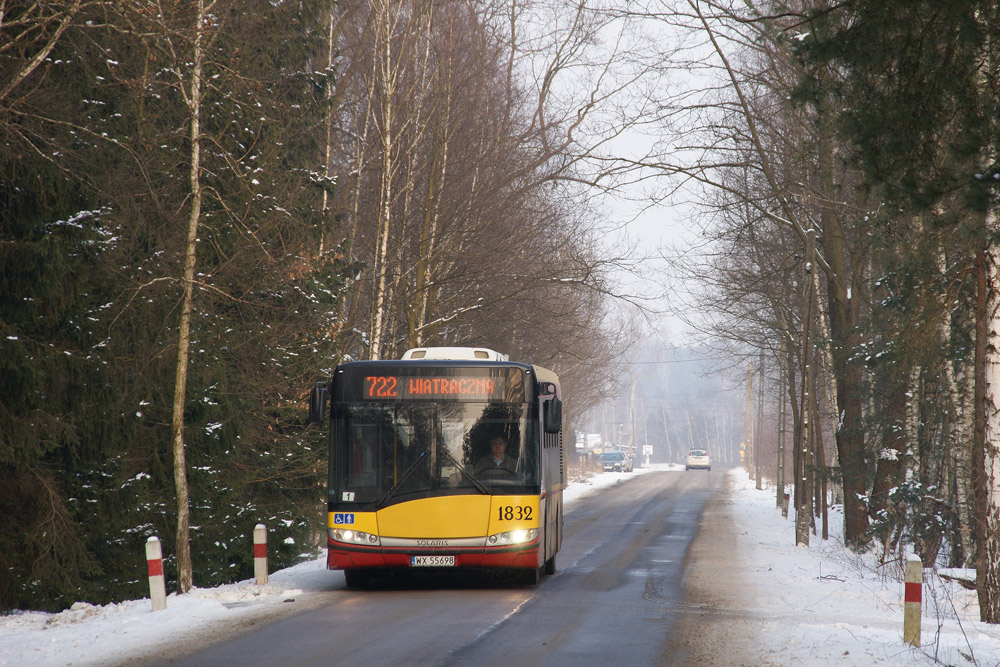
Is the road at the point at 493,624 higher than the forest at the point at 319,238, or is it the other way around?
the forest at the point at 319,238

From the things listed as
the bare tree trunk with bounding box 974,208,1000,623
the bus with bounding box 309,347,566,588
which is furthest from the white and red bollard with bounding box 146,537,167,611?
the bare tree trunk with bounding box 974,208,1000,623

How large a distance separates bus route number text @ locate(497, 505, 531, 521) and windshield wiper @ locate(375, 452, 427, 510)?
1.19m

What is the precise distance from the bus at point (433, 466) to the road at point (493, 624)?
548 millimetres

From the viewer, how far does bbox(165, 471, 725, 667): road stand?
858cm

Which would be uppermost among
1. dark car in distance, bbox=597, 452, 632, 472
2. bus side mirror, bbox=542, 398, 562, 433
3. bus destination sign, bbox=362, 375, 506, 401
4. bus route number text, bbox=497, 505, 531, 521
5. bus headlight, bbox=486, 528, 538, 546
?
bus destination sign, bbox=362, 375, 506, 401

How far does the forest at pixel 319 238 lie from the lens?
10523mm

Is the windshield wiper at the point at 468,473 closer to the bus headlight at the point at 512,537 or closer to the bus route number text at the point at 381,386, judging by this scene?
the bus headlight at the point at 512,537

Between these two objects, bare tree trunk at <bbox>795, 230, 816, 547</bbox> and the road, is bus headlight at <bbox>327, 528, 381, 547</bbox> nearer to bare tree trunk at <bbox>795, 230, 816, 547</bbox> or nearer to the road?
the road

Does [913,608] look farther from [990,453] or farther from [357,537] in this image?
[357,537]

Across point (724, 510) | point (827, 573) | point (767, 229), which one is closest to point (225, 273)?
point (827, 573)

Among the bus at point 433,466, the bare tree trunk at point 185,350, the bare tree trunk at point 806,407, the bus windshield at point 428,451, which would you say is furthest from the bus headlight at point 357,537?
the bare tree trunk at point 806,407

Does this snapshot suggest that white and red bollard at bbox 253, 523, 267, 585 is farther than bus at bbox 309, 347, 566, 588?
Yes

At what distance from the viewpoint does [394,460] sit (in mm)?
13227

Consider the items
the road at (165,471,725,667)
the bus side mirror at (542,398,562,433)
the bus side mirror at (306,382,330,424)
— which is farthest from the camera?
the bus side mirror at (542,398,562,433)
